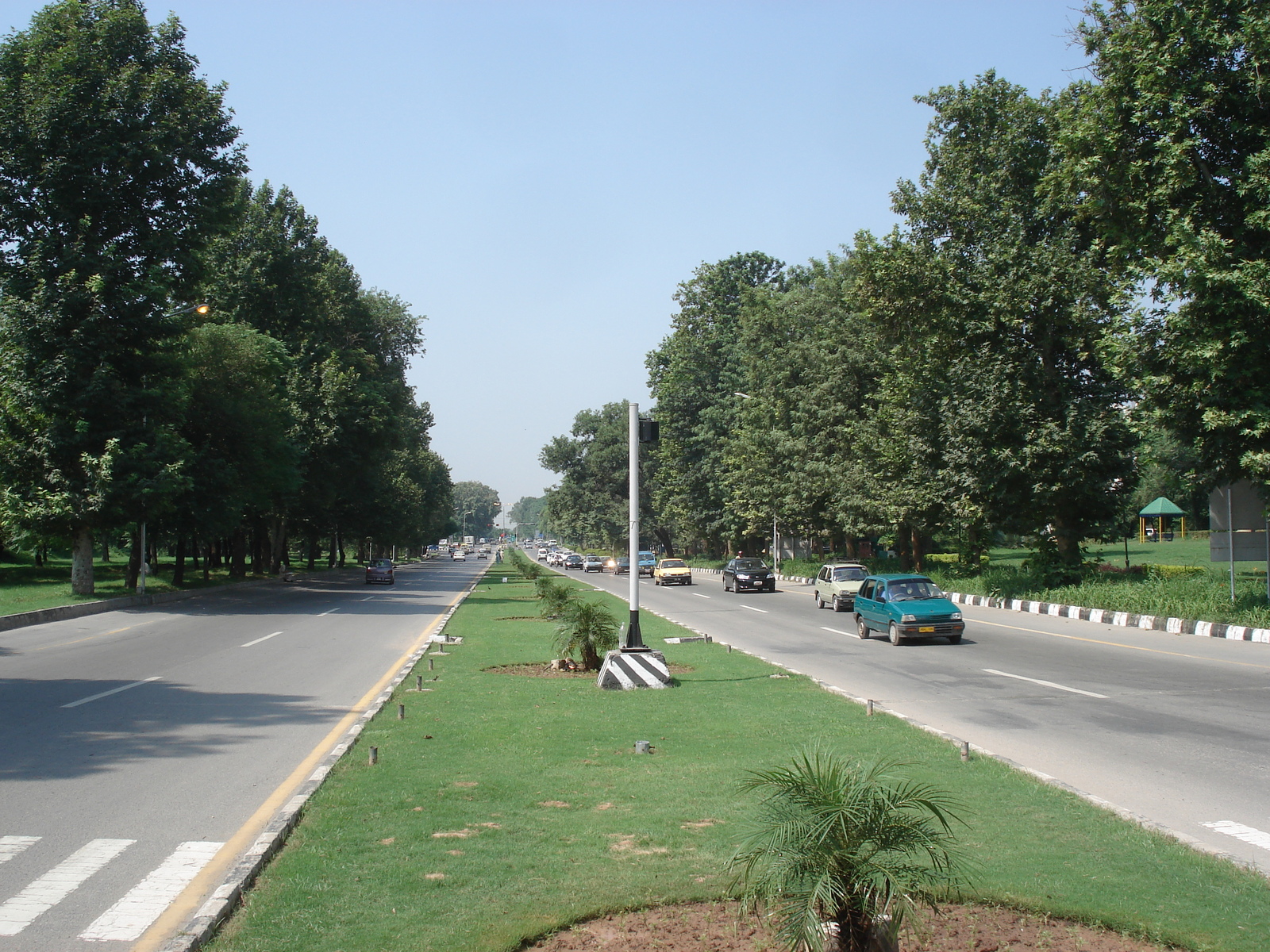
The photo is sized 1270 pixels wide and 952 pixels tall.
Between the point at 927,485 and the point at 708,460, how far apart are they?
36340 mm

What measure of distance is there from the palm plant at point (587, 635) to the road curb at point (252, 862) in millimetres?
5191

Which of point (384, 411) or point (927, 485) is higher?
point (384, 411)

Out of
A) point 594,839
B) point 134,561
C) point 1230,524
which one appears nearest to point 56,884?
point 594,839

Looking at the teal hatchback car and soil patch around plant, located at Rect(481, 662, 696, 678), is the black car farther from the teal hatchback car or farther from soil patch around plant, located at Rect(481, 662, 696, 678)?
soil patch around plant, located at Rect(481, 662, 696, 678)

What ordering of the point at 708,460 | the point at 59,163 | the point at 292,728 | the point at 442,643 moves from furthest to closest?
1. the point at 708,460
2. the point at 59,163
3. the point at 442,643
4. the point at 292,728

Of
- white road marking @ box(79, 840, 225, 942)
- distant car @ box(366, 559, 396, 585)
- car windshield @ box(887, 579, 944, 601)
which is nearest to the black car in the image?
distant car @ box(366, 559, 396, 585)

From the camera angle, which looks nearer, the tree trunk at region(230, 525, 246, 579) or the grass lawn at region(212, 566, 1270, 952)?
the grass lawn at region(212, 566, 1270, 952)

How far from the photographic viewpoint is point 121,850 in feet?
19.9

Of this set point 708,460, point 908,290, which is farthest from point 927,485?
point 708,460

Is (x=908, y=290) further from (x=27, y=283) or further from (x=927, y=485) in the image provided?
(x=27, y=283)

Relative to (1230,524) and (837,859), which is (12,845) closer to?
(837,859)

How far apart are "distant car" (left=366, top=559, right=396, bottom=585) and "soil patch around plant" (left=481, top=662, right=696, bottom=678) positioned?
123ft

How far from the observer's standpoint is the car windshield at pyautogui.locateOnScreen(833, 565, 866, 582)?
31.9 m

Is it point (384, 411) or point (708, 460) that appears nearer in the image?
point (384, 411)
